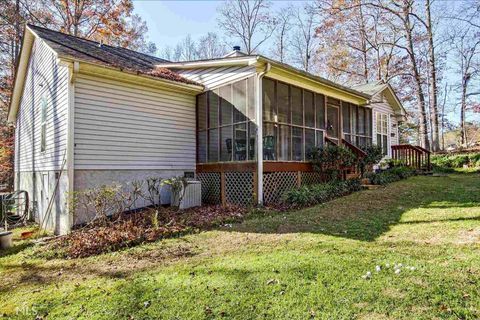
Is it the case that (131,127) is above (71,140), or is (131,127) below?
above

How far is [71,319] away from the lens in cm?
322

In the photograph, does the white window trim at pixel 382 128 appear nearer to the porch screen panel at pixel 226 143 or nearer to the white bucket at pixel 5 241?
the porch screen panel at pixel 226 143

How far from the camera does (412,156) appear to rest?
15172 mm

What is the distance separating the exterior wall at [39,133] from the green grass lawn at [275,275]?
223cm

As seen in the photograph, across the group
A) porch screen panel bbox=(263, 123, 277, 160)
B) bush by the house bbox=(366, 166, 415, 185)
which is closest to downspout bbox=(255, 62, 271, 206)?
porch screen panel bbox=(263, 123, 277, 160)

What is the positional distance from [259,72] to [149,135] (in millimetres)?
3594

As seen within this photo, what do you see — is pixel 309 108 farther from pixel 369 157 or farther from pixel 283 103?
pixel 369 157

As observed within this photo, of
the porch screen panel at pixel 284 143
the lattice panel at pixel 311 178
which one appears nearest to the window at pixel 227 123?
the porch screen panel at pixel 284 143

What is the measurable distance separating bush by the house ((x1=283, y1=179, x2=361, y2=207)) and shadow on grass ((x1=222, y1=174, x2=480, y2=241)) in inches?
13.8

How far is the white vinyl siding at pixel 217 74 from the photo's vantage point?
28.5 feet

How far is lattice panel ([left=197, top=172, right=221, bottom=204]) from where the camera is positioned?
9.45 meters

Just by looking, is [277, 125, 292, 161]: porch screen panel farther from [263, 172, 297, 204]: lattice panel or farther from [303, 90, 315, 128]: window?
[303, 90, 315, 128]: window

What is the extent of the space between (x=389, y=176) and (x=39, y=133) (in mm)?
12543

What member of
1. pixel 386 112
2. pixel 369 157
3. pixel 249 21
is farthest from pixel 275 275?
pixel 249 21
